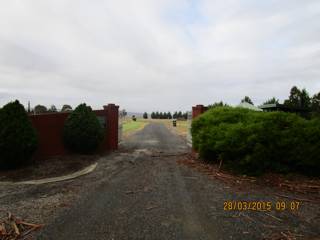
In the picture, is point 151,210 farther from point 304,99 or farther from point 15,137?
point 304,99

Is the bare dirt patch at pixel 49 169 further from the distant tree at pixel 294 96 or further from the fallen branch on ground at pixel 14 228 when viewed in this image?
the distant tree at pixel 294 96

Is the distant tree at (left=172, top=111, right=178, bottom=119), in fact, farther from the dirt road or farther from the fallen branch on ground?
the fallen branch on ground

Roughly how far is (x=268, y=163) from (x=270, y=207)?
2.26 m

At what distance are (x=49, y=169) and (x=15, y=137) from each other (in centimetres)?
134

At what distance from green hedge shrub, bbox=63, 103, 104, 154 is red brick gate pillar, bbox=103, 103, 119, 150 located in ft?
5.13

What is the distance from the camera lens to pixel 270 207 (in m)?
4.49

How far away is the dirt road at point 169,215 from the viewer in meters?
3.49

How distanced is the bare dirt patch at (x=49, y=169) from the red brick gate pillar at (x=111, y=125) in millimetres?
2515

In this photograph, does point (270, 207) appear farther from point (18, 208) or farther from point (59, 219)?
point (18, 208)

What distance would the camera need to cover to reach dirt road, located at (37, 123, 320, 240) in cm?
349

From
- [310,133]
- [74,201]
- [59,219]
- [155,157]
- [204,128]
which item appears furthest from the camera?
[155,157]

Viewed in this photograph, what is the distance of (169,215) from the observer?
4.09m

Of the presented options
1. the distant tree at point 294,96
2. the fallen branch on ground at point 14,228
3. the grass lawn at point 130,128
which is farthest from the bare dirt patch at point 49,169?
the distant tree at point 294,96

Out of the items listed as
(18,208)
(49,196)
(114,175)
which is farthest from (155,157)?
(18,208)
